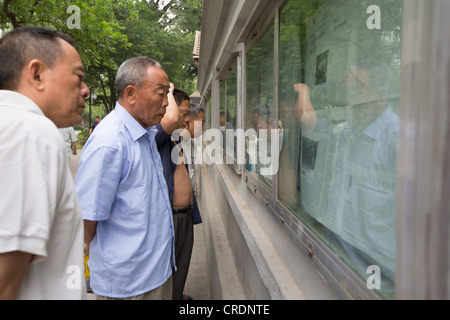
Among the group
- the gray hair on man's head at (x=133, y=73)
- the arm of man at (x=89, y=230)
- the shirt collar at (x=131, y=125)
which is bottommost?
the arm of man at (x=89, y=230)

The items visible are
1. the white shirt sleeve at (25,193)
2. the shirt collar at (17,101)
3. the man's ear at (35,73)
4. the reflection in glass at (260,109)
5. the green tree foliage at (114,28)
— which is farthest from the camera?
the green tree foliage at (114,28)

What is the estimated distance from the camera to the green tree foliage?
850 cm

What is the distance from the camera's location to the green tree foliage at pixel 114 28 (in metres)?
8.50

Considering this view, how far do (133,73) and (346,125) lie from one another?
1.45 meters

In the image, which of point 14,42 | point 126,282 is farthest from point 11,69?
point 126,282

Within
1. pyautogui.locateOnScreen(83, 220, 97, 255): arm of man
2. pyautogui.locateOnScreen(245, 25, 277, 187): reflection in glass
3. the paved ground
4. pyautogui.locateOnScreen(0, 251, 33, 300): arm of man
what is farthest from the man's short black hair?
the paved ground

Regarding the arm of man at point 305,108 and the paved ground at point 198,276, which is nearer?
the arm of man at point 305,108

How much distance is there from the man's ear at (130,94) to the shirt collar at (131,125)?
82 millimetres

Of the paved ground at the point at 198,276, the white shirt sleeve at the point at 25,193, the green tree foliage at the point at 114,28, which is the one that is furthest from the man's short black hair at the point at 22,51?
the green tree foliage at the point at 114,28

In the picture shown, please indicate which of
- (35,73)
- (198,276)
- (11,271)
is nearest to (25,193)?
(11,271)

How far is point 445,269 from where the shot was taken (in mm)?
642

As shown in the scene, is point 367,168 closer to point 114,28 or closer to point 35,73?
point 35,73

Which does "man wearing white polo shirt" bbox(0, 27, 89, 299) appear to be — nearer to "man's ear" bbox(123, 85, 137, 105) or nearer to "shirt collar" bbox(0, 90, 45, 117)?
"shirt collar" bbox(0, 90, 45, 117)

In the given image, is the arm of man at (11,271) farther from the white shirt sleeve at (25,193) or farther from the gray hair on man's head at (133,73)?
the gray hair on man's head at (133,73)
